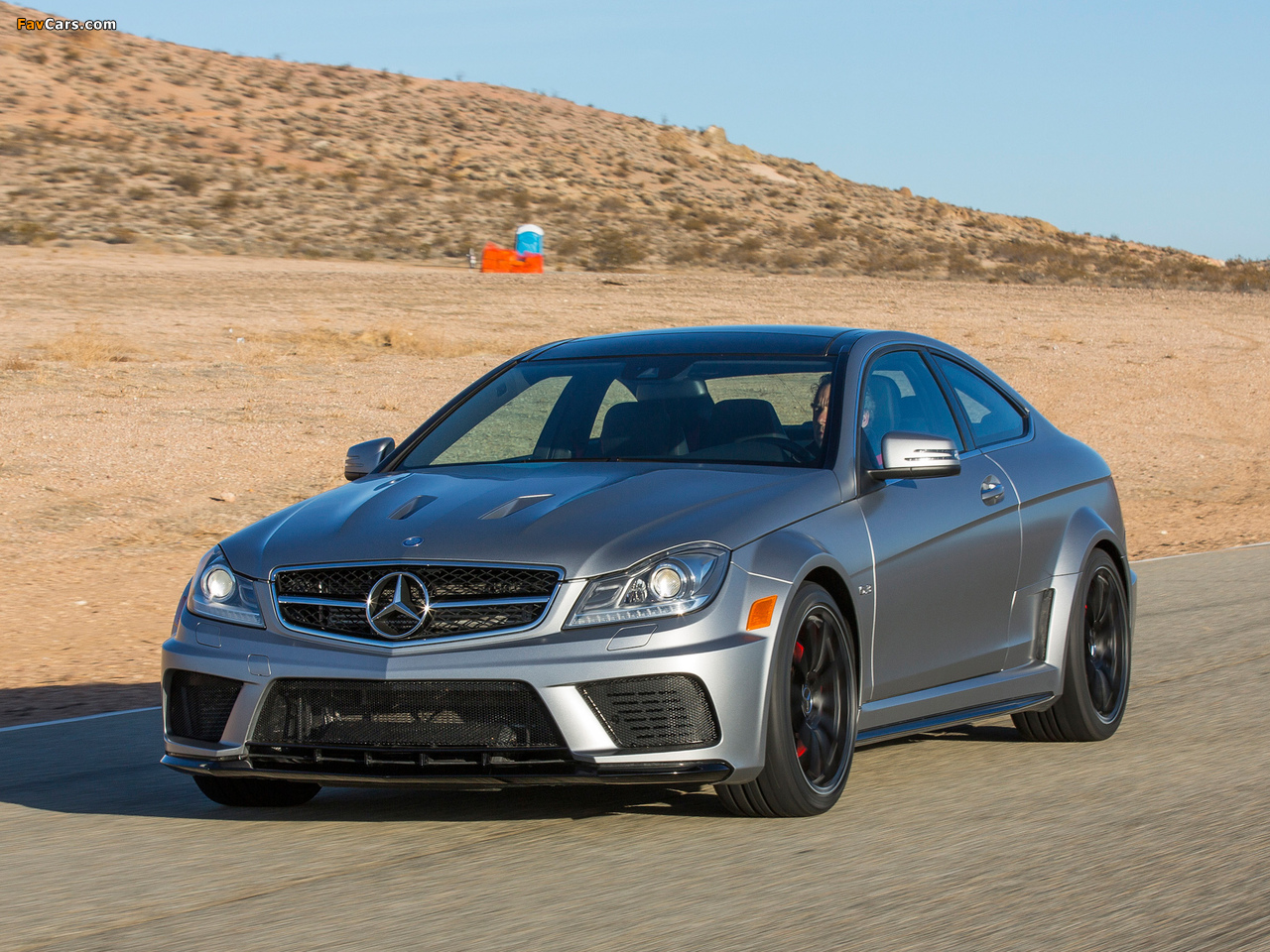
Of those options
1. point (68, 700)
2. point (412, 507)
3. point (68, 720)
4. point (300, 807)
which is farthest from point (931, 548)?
point (68, 700)

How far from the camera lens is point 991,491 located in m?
6.80

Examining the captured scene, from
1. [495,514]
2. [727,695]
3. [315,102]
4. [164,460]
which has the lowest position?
[164,460]

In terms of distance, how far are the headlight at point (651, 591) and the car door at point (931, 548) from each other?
3.14ft

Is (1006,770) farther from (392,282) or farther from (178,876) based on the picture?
(392,282)

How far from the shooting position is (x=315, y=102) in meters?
67.4

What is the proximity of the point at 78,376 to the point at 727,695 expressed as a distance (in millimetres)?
20029

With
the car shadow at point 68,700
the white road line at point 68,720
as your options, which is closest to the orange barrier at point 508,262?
the car shadow at point 68,700

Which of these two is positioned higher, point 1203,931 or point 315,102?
point 315,102

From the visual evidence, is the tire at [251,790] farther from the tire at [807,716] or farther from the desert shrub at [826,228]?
the desert shrub at [826,228]

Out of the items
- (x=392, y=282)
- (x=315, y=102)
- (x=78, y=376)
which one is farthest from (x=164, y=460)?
(x=315, y=102)

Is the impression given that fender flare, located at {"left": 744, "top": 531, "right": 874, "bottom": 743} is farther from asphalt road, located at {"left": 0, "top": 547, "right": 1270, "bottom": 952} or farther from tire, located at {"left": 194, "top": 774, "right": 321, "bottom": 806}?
tire, located at {"left": 194, "top": 774, "right": 321, "bottom": 806}

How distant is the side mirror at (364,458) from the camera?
670 cm

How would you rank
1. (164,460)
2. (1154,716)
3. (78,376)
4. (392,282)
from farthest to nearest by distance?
1. (392,282)
2. (78,376)
3. (164,460)
4. (1154,716)

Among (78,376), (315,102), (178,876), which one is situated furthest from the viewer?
(315,102)
